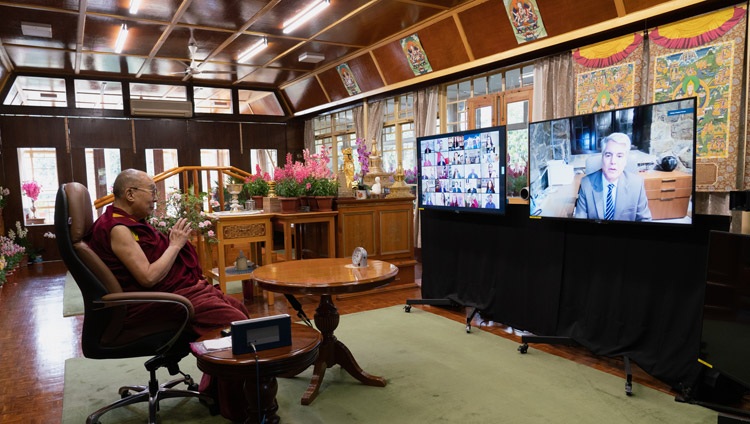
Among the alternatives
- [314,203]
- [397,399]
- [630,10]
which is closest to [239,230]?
[314,203]

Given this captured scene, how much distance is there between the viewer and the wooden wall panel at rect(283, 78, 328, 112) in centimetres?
895

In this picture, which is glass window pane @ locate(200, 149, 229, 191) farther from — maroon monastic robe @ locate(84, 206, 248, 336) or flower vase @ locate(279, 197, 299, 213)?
maroon monastic robe @ locate(84, 206, 248, 336)

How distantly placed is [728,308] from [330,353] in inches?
81.0

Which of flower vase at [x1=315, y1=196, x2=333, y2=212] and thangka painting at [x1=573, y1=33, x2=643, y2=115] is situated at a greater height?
thangka painting at [x1=573, y1=33, x2=643, y2=115]

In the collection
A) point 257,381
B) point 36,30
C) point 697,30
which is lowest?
point 257,381

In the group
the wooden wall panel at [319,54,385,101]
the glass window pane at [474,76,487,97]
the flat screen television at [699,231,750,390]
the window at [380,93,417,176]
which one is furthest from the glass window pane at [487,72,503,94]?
the flat screen television at [699,231,750,390]

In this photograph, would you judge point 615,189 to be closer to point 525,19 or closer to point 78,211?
point 525,19

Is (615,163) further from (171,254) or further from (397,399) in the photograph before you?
(171,254)

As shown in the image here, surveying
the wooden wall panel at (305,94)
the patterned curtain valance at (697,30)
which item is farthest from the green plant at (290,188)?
the wooden wall panel at (305,94)

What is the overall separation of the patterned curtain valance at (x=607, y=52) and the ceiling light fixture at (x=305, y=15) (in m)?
2.70

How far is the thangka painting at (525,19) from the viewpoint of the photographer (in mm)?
4770

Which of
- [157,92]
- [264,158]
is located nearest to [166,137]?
[157,92]

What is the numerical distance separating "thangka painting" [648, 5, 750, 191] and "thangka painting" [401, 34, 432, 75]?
2930mm

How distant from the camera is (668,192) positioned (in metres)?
2.75
